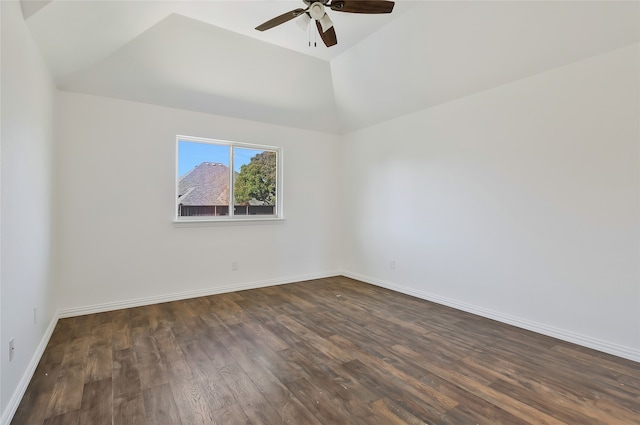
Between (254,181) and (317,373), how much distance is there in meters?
3.04

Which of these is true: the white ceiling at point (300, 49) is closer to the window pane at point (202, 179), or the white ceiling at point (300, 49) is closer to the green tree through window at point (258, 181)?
the window pane at point (202, 179)

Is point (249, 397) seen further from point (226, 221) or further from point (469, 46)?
point (469, 46)

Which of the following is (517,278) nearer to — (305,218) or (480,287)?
(480,287)

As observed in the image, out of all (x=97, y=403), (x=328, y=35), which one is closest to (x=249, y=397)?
(x=97, y=403)

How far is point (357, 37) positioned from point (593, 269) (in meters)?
3.17

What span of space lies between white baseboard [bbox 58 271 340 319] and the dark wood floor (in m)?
0.15

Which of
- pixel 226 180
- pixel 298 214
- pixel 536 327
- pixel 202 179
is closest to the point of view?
pixel 536 327

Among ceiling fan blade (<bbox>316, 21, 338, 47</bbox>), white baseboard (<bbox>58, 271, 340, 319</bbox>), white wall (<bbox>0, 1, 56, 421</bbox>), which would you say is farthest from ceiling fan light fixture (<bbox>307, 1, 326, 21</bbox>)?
white baseboard (<bbox>58, 271, 340, 319</bbox>)

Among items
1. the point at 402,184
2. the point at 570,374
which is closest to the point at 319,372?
the point at 570,374

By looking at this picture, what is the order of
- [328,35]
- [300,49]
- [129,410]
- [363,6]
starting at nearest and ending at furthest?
[129,410]
[363,6]
[328,35]
[300,49]

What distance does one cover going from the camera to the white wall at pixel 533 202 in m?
2.47

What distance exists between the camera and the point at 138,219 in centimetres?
359

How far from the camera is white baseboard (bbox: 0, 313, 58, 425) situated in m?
1.64

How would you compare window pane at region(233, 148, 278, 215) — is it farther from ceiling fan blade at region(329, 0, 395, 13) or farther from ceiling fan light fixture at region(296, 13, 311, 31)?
ceiling fan blade at region(329, 0, 395, 13)
